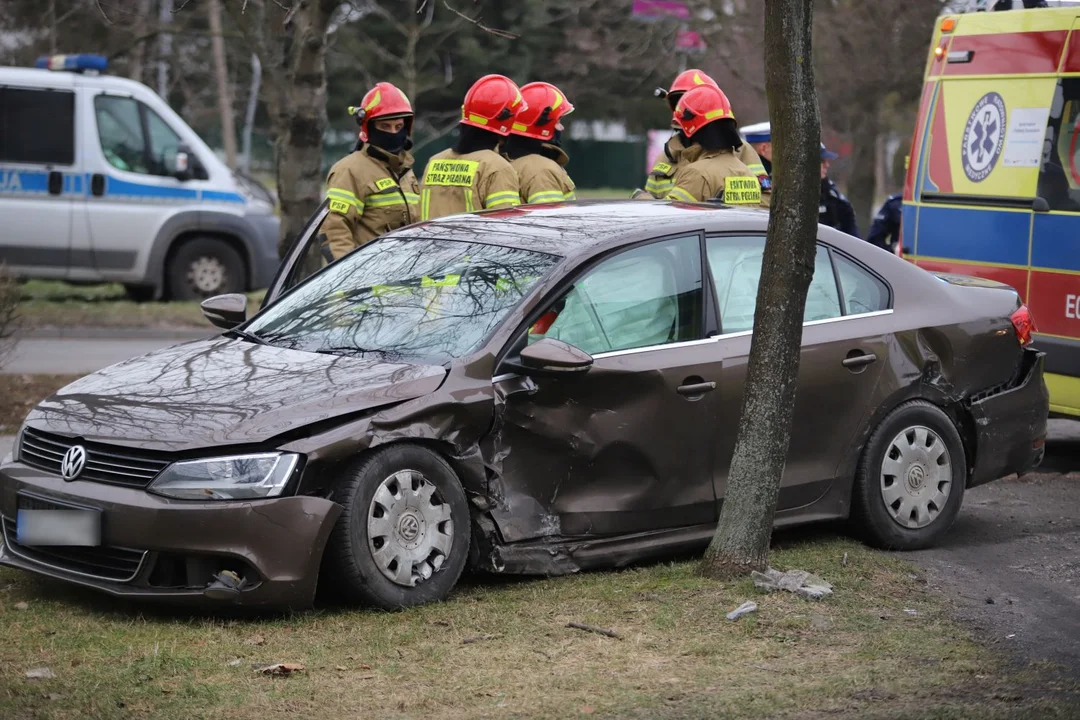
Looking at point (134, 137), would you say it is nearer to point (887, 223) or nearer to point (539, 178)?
point (887, 223)

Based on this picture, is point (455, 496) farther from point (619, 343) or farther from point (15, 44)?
point (15, 44)

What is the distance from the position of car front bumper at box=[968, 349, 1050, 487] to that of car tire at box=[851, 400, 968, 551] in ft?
0.58

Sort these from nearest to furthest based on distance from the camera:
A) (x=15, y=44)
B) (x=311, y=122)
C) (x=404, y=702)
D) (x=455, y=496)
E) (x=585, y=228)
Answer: (x=404, y=702) < (x=455, y=496) < (x=585, y=228) < (x=311, y=122) < (x=15, y=44)

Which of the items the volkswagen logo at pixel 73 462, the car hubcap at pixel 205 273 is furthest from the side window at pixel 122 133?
the volkswagen logo at pixel 73 462

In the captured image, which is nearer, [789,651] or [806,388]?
[789,651]

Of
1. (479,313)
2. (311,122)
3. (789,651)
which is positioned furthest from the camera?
(311,122)

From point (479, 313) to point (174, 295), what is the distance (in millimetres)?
10590

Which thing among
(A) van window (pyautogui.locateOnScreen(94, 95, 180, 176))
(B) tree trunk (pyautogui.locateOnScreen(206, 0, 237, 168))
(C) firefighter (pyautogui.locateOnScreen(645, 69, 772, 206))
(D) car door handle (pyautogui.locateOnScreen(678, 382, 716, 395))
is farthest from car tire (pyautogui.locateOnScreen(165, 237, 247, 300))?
(D) car door handle (pyautogui.locateOnScreen(678, 382, 716, 395))

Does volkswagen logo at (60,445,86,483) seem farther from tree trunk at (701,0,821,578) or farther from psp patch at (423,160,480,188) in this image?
psp patch at (423,160,480,188)

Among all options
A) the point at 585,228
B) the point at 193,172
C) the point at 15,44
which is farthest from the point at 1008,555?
the point at 15,44

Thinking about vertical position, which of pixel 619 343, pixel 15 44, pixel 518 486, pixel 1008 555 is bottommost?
pixel 1008 555

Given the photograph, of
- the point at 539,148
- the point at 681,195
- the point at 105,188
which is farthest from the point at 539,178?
the point at 105,188

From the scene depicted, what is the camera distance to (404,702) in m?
4.51

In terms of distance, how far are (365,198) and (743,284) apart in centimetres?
286
